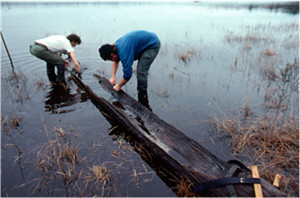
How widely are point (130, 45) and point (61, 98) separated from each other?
8.38 feet

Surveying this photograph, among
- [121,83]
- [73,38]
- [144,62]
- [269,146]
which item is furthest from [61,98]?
[269,146]

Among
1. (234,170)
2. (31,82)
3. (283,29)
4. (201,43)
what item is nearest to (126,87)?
(31,82)

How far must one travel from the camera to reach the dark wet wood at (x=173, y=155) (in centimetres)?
207

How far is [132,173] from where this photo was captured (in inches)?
107

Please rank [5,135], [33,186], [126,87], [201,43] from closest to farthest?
[33,186] → [5,135] → [126,87] → [201,43]

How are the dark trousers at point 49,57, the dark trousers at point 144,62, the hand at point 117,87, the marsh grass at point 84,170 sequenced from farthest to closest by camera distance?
1. the dark trousers at point 49,57
2. the dark trousers at point 144,62
3. the hand at point 117,87
4. the marsh grass at point 84,170

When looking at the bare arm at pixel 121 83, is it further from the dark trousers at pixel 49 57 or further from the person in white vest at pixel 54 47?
the dark trousers at pixel 49 57

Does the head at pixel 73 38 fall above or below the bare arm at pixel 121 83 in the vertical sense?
above

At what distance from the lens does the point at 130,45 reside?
3.56m

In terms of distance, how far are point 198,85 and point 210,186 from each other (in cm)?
395

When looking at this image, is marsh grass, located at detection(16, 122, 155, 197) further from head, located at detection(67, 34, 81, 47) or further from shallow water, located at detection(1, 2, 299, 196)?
head, located at detection(67, 34, 81, 47)

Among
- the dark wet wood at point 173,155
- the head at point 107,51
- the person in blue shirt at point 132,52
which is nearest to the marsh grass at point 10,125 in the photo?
the dark wet wood at point 173,155

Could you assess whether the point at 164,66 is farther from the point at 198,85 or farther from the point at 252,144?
the point at 252,144

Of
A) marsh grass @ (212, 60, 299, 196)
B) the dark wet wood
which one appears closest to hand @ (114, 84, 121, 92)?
the dark wet wood
